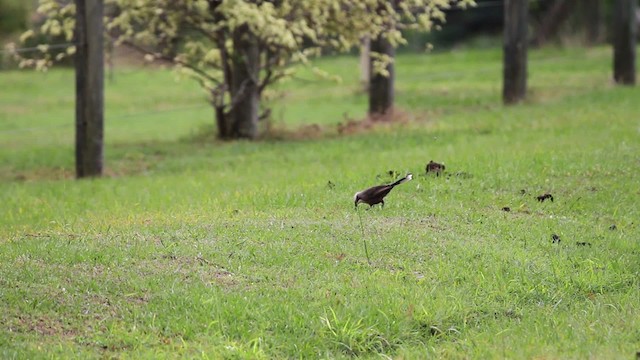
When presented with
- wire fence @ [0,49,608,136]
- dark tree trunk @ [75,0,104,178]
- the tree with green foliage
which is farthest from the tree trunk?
wire fence @ [0,49,608,136]

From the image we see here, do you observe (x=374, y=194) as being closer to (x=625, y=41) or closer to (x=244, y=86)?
(x=244, y=86)

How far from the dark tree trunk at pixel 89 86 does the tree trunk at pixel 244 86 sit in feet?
10.3

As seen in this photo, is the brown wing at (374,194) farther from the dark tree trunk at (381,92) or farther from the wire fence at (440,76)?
the wire fence at (440,76)

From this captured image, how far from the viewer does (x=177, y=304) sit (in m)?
6.30

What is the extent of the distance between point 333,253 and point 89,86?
21.4 feet

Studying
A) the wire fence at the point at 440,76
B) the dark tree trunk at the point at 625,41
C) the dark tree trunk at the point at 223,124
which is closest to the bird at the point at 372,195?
the dark tree trunk at the point at 223,124

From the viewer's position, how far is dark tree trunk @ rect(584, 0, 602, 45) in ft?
115

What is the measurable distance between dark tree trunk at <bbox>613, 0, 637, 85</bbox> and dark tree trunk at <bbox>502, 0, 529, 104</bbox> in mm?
2810

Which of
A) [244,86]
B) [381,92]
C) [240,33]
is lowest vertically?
[381,92]

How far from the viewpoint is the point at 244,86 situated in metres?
16.1

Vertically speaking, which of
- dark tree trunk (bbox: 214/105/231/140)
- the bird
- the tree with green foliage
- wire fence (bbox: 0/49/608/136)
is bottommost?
wire fence (bbox: 0/49/608/136)

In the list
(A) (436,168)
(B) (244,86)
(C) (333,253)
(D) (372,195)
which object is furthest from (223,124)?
(C) (333,253)

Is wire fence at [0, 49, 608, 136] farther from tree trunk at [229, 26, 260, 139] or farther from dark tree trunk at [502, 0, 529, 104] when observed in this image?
tree trunk at [229, 26, 260, 139]

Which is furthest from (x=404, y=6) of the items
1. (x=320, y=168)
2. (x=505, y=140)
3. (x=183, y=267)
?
(x=183, y=267)
